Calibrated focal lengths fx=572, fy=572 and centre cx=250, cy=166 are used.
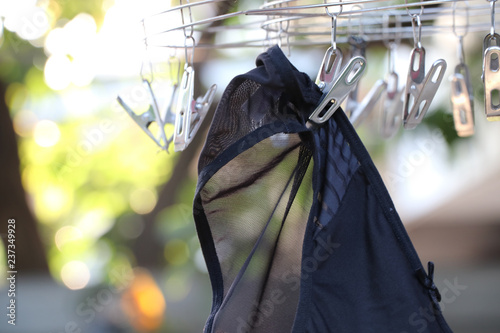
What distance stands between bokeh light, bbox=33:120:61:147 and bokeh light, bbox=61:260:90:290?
62cm

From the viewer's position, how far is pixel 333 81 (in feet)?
2.43

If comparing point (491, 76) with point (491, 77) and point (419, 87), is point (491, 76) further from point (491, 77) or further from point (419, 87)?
point (419, 87)

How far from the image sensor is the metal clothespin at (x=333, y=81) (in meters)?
0.69

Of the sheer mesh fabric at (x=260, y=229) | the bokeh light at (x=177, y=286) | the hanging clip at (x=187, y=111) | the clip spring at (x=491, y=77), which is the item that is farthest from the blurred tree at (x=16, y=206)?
the clip spring at (x=491, y=77)

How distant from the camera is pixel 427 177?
4.04m

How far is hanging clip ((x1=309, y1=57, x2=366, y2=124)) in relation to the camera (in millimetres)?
692

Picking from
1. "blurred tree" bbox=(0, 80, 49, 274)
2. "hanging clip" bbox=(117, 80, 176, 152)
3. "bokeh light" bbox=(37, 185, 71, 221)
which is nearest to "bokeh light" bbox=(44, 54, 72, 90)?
"blurred tree" bbox=(0, 80, 49, 274)

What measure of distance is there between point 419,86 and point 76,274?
251cm

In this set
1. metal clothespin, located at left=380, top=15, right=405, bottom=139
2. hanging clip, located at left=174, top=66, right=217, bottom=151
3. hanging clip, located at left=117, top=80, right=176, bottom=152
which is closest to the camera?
hanging clip, located at left=174, top=66, right=217, bottom=151

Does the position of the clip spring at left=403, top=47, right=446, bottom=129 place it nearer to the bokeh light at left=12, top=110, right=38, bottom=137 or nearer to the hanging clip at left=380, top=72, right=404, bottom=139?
the hanging clip at left=380, top=72, right=404, bottom=139

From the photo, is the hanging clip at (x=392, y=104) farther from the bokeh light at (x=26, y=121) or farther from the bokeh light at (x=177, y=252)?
the bokeh light at (x=26, y=121)

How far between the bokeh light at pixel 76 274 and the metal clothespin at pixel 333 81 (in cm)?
240

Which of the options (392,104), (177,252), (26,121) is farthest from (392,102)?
(26,121)

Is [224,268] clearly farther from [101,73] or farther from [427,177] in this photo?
[427,177]
